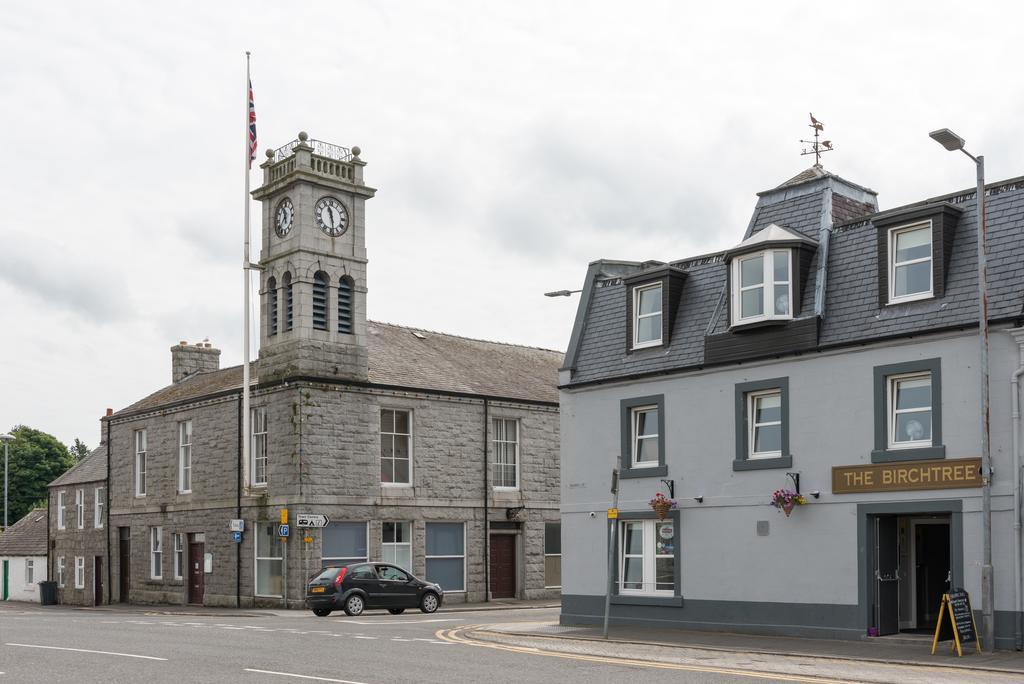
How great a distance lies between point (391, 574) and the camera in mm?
30609

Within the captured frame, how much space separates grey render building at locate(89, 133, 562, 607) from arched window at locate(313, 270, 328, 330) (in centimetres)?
4

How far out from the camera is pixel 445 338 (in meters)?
43.4

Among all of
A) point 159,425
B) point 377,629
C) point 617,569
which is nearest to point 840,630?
point 617,569

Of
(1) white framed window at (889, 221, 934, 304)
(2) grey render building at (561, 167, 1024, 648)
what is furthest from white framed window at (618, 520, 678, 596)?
(1) white framed window at (889, 221, 934, 304)

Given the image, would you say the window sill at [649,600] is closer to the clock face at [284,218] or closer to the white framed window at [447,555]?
the white framed window at [447,555]

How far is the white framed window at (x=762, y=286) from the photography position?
72.0ft

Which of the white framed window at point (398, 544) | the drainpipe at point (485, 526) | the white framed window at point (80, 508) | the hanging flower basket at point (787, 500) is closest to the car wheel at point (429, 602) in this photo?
the white framed window at point (398, 544)

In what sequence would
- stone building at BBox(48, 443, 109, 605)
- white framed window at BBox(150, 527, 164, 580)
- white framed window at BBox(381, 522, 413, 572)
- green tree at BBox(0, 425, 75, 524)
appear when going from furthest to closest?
Answer: green tree at BBox(0, 425, 75, 524) → stone building at BBox(48, 443, 109, 605) → white framed window at BBox(150, 527, 164, 580) → white framed window at BBox(381, 522, 413, 572)

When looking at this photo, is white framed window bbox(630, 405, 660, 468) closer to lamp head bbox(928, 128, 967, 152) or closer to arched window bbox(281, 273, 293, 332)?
lamp head bbox(928, 128, 967, 152)

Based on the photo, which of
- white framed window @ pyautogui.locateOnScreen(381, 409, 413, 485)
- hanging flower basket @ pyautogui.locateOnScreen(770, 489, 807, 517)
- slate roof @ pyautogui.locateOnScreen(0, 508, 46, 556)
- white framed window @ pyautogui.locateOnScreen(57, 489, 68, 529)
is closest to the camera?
hanging flower basket @ pyautogui.locateOnScreen(770, 489, 807, 517)

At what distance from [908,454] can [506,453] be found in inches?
848

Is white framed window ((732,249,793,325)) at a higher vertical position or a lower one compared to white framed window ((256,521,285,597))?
higher

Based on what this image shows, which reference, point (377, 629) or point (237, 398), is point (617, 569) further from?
point (237, 398)

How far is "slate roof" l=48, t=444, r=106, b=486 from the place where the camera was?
48.1m
